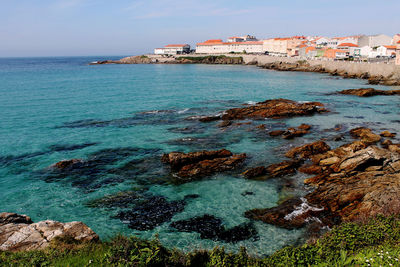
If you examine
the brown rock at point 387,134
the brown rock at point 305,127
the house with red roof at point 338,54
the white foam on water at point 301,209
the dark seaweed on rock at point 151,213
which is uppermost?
the house with red roof at point 338,54

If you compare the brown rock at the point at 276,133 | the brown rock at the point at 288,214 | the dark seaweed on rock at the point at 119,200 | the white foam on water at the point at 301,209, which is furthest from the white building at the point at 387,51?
the dark seaweed on rock at the point at 119,200

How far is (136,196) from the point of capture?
1894 cm

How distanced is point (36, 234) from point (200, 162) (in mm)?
13035

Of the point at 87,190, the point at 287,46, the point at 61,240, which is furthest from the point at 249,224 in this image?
the point at 287,46

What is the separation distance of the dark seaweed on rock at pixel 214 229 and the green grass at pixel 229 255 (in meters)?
A: 4.17

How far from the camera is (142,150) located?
2725 centimetres

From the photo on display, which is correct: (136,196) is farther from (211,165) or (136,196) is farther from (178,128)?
(178,128)

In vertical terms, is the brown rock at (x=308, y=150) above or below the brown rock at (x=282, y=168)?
above

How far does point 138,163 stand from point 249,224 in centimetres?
1191

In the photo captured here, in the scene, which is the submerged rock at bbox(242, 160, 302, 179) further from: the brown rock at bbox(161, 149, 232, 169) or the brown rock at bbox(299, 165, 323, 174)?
the brown rock at bbox(161, 149, 232, 169)

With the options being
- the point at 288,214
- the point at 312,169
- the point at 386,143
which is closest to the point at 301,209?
the point at 288,214

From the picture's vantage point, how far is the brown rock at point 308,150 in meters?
24.9

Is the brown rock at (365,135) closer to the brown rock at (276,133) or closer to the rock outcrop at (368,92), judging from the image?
the brown rock at (276,133)

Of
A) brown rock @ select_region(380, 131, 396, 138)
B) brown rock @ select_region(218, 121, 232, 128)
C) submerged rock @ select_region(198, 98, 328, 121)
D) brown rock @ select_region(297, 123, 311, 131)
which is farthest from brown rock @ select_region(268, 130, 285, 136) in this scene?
brown rock @ select_region(380, 131, 396, 138)
